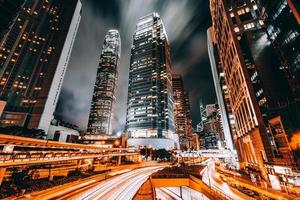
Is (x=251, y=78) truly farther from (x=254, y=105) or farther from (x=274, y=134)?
(x=274, y=134)

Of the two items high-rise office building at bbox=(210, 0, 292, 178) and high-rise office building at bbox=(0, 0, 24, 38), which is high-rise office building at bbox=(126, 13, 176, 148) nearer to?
high-rise office building at bbox=(210, 0, 292, 178)

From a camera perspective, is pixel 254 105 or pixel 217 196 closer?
pixel 217 196

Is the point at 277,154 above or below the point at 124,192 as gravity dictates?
above

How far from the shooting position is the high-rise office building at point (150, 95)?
13538 cm

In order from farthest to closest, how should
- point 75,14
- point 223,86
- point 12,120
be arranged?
point 75,14 → point 223,86 → point 12,120

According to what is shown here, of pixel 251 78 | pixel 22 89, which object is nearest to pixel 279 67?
pixel 251 78

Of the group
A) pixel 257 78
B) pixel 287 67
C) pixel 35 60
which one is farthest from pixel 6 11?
pixel 287 67

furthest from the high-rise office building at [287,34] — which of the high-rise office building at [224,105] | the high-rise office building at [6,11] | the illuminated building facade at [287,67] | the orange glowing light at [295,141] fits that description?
the high-rise office building at [6,11]

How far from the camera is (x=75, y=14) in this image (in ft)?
411

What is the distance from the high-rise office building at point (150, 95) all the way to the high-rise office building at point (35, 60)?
222 ft

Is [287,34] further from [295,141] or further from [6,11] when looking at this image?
[6,11]

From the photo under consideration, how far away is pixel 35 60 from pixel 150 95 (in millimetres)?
98417

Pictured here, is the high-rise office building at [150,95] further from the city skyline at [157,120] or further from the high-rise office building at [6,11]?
the high-rise office building at [6,11]

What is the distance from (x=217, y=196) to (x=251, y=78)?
140 feet
